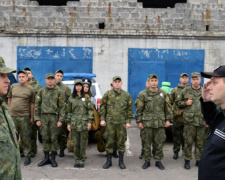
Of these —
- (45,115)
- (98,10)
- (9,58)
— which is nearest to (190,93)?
(45,115)

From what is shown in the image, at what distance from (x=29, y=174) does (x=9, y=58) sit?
8.14 m

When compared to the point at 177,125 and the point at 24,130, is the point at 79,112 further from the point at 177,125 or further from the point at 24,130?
the point at 177,125

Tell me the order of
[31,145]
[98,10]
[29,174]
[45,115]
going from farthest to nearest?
[98,10], [31,145], [45,115], [29,174]

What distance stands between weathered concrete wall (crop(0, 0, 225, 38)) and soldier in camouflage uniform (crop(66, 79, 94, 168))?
21.8ft

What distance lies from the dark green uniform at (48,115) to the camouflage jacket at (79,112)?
6.9 inches

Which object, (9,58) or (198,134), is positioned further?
(9,58)

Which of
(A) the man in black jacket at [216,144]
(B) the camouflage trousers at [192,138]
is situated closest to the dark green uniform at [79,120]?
(B) the camouflage trousers at [192,138]

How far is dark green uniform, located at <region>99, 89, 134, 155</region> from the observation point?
20.7 ft

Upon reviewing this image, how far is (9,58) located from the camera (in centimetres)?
1271

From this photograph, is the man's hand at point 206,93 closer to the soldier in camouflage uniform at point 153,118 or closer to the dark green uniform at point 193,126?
the soldier in camouflage uniform at point 153,118

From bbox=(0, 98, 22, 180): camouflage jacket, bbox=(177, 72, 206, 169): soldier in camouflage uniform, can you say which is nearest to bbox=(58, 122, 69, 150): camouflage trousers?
bbox=(177, 72, 206, 169): soldier in camouflage uniform

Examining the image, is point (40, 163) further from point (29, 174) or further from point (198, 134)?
point (198, 134)

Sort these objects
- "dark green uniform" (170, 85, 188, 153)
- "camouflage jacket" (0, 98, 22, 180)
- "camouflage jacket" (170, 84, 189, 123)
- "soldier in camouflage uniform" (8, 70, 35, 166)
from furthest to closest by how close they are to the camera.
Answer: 1. "dark green uniform" (170, 85, 188, 153)
2. "camouflage jacket" (170, 84, 189, 123)
3. "soldier in camouflage uniform" (8, 70, 35, 166)
4. "camouflage jacket" (0, 98, 22, 180)

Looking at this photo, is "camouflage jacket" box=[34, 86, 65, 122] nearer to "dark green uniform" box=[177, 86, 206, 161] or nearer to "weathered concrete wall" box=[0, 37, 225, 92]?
"dark green uniform" box=[177, 86, 206, 161]
